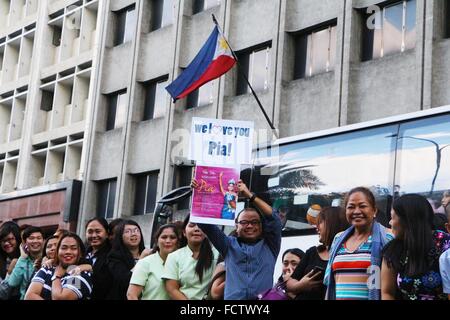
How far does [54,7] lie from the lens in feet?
112

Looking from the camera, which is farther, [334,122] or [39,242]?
[334,122]

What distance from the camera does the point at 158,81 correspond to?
2741cm

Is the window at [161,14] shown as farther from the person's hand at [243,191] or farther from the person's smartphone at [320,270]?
the person's smartphone at [320,270]

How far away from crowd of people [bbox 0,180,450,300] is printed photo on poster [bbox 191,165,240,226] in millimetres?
109

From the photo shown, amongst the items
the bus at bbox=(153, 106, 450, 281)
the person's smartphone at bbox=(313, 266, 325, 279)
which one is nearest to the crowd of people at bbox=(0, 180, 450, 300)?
the person's smartphone at bbox=(313, 266, 325, 279)

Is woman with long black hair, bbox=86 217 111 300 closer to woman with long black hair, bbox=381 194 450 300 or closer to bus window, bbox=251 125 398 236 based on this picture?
bus window, bbox=251 125 398 236

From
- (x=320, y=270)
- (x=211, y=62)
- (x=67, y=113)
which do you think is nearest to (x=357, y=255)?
(x=320, y=270)

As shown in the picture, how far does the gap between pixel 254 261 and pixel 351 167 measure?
3568 millimetres

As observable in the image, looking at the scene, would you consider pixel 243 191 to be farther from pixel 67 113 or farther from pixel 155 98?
pixel 67 113

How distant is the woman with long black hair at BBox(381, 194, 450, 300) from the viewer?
6082 millimetres

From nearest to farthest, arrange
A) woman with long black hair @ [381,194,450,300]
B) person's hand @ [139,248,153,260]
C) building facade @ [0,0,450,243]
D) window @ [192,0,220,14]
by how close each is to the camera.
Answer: woman with long black hair @ [381,194,450,300], person's hand @ [139,248,153,260], building facade @ [0,0,450,243], window @ [192,0,220,14]
